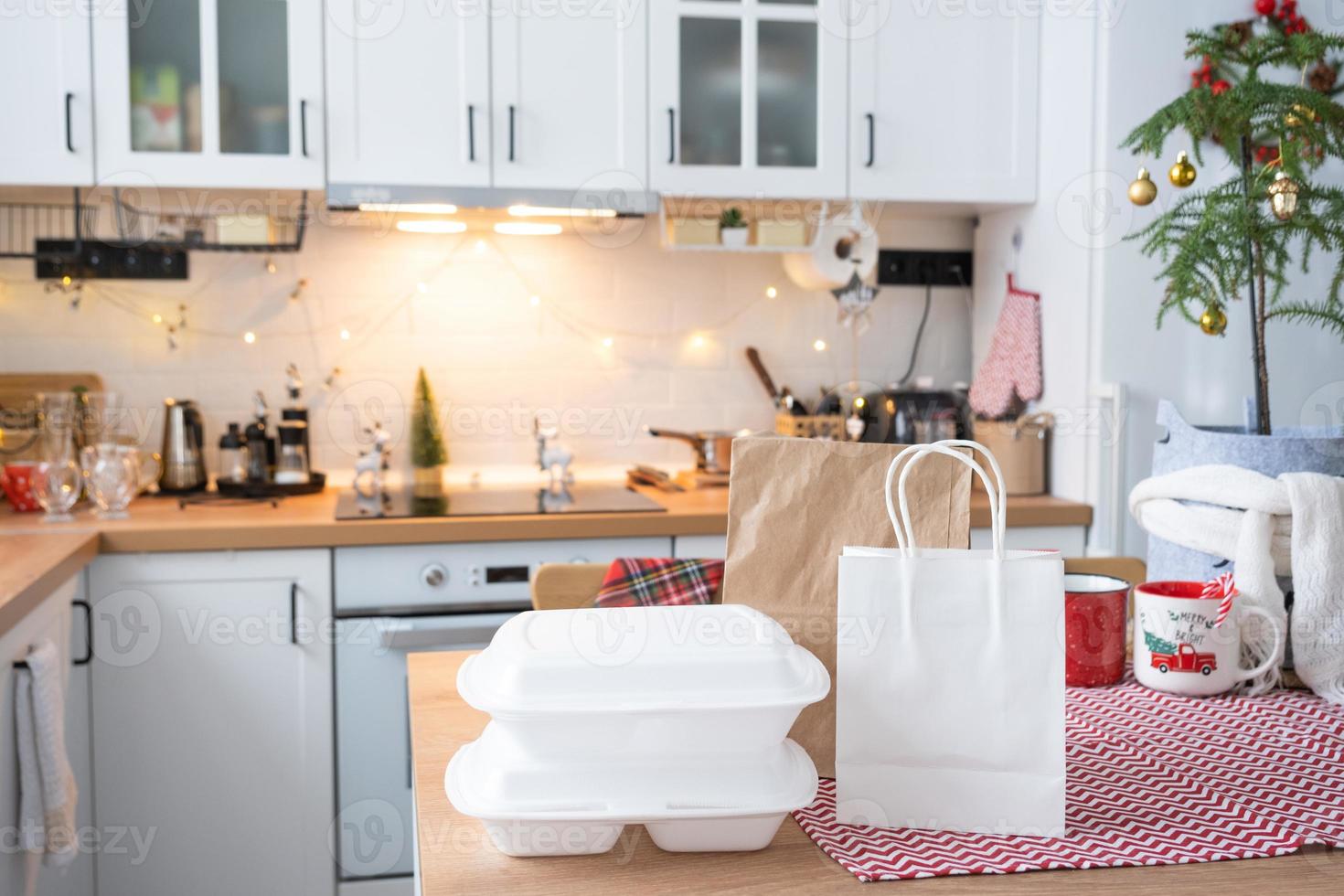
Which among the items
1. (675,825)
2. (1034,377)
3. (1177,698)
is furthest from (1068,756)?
(1034,377)

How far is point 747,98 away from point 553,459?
877mm

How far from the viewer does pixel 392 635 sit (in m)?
2.34

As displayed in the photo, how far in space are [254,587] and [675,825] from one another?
1649 millimetres

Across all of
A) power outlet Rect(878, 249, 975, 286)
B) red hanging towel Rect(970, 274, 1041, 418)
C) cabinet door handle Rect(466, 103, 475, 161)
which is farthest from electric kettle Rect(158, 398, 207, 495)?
red hanging towel Rect(970, 274, 1041, 418)

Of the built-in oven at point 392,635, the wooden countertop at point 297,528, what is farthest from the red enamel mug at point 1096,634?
the built-in oven at point 392,635

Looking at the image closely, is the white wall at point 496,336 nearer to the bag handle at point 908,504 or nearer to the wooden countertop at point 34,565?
the wooden countertop at point 34,565

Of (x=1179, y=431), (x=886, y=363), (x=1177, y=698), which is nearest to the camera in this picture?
(x=1177, y=698)

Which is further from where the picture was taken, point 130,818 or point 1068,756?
point 130,818

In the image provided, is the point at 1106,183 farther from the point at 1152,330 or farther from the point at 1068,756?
the point at 1068,756

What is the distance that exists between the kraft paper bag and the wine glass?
5.73 ft

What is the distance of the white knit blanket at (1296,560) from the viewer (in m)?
1.20

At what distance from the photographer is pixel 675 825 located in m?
0.84

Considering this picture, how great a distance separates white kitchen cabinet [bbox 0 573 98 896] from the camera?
1.76 metres

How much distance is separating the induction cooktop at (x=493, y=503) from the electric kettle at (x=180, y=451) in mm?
317
